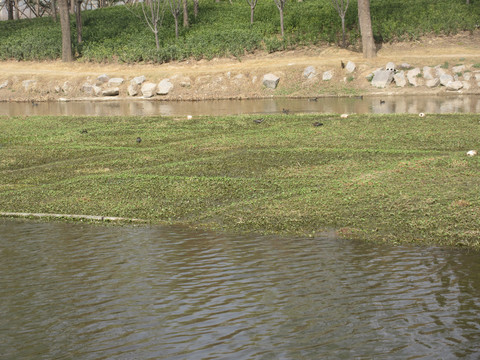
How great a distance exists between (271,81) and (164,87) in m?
5.62

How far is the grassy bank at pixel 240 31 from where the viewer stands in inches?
1427

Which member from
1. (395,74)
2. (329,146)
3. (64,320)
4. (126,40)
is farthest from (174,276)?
(126,40)

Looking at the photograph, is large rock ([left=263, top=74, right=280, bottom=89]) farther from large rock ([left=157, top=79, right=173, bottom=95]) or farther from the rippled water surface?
the rippled water surface

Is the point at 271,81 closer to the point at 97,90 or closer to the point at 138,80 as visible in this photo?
the point at 138,80

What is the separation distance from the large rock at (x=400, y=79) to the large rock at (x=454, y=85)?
1995mm

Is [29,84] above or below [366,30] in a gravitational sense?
below

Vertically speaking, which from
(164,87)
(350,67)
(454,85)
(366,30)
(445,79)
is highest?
(366,30)

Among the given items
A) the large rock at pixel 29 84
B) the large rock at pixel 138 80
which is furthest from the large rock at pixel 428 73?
the large rock at pixel 29 84

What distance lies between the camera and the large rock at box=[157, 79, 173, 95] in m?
33.2

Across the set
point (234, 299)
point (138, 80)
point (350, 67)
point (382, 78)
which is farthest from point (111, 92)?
point (234, 299)

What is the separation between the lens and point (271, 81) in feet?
105

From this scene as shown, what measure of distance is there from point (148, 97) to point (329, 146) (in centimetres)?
1995

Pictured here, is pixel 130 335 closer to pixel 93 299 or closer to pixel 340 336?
pixel 93 299

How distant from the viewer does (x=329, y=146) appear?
14734mm
